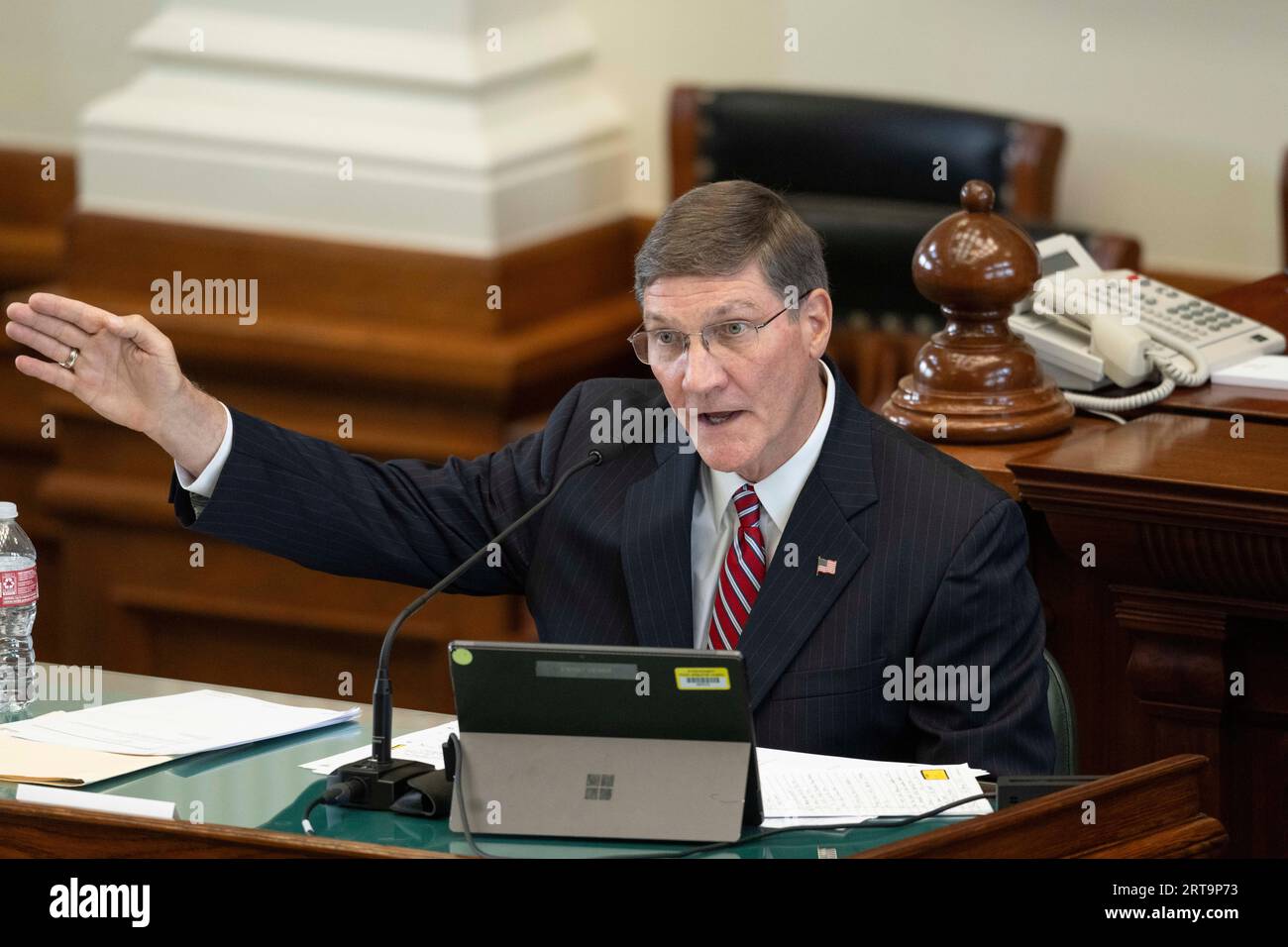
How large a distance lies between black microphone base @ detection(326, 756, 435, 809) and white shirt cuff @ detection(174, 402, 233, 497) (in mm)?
544

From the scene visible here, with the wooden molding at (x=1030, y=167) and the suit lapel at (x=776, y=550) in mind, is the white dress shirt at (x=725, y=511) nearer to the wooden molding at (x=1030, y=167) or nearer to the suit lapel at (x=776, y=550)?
the suit lapel at (x=776, y=550)

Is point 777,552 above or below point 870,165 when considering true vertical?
below

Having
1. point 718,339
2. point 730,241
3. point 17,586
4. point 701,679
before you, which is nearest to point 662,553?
point 718,339

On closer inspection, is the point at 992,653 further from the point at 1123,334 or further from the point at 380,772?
the point at 1123,334

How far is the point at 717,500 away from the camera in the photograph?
2.47 m

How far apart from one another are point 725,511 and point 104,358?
0.76 m

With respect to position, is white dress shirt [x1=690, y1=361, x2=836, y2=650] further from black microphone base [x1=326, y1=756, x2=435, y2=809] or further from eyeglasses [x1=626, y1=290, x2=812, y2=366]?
black microphone base [x1=326, y1=756, x2=435, y2=809]

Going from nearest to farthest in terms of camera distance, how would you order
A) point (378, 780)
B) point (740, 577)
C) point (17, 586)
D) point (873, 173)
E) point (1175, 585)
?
point (378, 780), point (740, 577), point (17, 586), point (1175, 585), point (873, 173)

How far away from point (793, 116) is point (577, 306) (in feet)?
2.35

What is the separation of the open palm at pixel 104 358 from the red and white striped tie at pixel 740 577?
68 centimetres

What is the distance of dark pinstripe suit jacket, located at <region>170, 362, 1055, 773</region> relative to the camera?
2.28m

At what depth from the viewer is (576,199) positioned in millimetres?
4730
